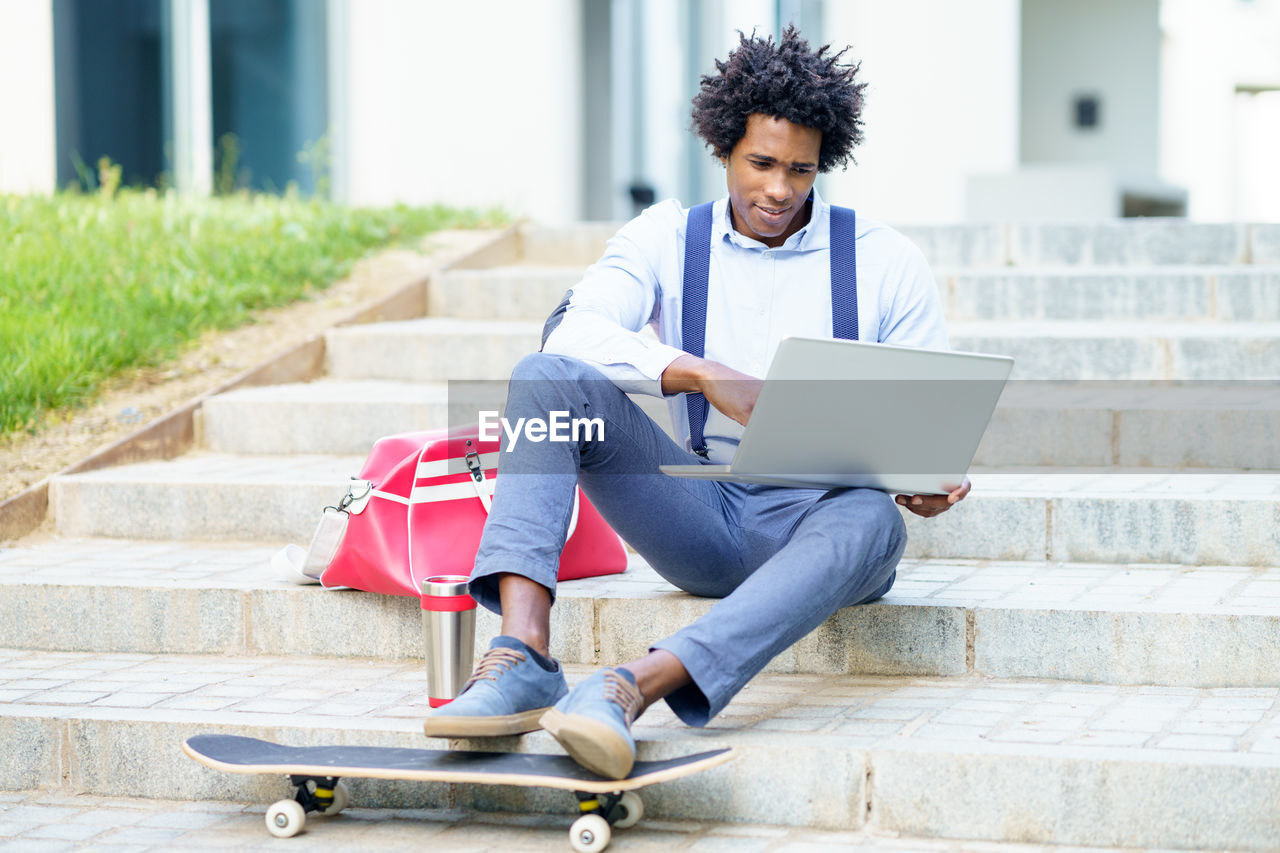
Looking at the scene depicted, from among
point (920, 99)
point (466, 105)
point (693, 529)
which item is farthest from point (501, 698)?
point (920, 99)

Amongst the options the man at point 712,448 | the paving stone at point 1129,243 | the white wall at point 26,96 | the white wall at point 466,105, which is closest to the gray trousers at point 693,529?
the man at point 712,448

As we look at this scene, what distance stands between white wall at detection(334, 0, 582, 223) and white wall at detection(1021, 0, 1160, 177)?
6.23m

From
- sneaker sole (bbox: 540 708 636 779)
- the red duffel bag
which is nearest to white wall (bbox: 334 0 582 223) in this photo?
the red duffel bag

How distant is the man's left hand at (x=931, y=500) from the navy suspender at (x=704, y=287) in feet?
1.29

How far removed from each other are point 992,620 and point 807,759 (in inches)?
26.7

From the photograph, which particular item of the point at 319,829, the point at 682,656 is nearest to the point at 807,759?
the point at 682,656

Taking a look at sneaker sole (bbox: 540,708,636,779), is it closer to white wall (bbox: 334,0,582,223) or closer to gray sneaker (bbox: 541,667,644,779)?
gray sneaker (bbox: 541,667,644,779)

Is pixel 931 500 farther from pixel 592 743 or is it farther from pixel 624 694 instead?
pixel 592 743

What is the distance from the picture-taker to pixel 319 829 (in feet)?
8.84

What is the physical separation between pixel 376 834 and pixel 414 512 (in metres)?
0.81

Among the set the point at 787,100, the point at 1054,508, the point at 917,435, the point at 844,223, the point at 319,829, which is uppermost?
the point at 787,100

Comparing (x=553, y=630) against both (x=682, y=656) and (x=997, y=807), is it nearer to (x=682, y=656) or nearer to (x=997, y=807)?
(x=682, y=656)

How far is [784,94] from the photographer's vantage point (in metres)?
2.94

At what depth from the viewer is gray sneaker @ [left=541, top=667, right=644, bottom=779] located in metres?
2.36
